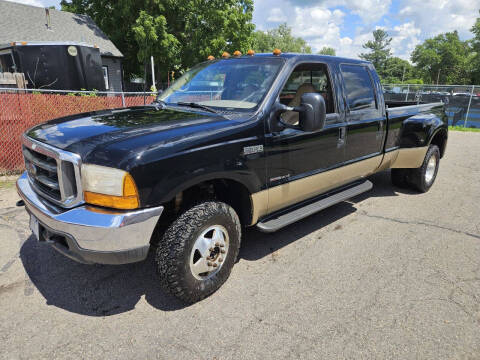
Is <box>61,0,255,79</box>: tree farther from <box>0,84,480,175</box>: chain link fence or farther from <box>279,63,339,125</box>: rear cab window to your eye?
<box>279,63,339,125</box>: rear cab window

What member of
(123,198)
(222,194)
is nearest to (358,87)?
(222,194)

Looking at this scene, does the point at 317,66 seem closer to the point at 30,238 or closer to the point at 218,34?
the point at 30,238

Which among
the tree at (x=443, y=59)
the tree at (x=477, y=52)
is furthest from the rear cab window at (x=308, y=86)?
the tree at (x=443, y=59)

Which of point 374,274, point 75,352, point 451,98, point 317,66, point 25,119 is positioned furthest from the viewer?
point 451,98

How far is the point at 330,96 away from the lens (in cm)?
388

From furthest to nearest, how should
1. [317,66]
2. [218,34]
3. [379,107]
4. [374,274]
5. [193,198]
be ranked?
[218,34] < [379,107] < [317,66] < [374,274] < [193,198]

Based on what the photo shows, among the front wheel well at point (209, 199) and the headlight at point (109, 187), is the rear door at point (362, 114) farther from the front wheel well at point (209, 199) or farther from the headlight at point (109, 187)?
the headlight at point (109, 187)

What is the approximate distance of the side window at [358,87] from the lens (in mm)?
4067

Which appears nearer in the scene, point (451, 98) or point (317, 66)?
point (317, 66)

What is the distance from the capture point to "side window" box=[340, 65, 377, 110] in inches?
160

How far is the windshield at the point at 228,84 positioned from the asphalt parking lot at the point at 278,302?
5.29ft

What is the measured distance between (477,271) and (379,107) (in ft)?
7.39

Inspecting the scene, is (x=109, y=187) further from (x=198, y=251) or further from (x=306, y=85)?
(x=306, y=85)

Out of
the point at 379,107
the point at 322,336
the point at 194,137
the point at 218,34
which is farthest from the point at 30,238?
the point at 218,34
